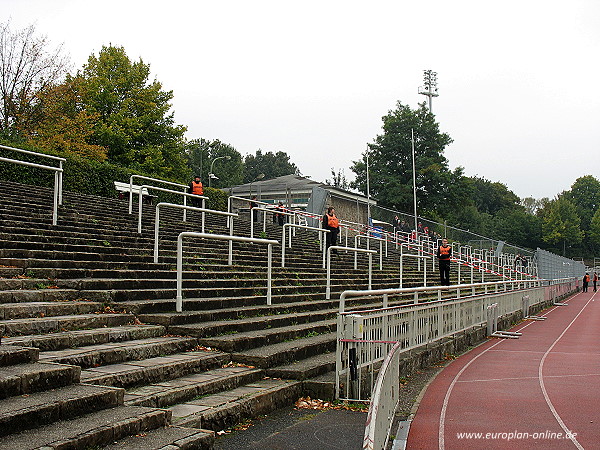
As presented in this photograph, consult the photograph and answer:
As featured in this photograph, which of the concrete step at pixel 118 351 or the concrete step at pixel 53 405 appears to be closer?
the concrete step at pixel 53 405

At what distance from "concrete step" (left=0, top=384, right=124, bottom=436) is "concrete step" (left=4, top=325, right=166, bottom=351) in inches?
45.8

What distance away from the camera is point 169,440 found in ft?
15.4

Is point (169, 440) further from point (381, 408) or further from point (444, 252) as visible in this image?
point (444, 252)

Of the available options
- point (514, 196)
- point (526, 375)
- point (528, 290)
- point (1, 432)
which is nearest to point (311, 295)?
point (526, 375)

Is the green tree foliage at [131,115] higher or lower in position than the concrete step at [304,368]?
higher

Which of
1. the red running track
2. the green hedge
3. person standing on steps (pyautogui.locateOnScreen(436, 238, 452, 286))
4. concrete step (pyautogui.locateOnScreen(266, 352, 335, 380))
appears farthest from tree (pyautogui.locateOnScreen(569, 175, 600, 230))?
concrete step (pyautogui.locateOnScreen(266, 352, 335, 380))

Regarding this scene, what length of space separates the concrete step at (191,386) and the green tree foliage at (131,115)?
1316 inches

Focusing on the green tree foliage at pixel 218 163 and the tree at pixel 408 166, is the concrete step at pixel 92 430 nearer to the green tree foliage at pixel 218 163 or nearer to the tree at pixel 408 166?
the tree at pixel 408 166

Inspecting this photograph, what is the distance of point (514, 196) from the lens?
119312 mm

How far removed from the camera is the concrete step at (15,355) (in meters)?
5.17

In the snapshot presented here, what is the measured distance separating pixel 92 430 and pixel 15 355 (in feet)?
4.36

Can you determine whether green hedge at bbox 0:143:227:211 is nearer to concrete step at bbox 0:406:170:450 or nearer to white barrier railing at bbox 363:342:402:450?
concrete step at bbox 0:406:170:450

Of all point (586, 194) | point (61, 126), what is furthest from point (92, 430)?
point (586, 194)

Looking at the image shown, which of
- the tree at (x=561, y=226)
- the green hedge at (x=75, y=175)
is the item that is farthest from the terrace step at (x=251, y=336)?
the tree at (x=561, y=226)
